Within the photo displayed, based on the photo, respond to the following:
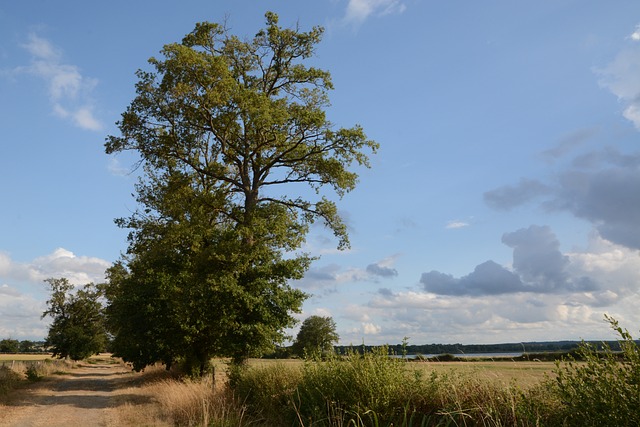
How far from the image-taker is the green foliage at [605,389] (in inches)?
225

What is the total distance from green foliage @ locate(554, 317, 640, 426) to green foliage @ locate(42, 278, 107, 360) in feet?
252

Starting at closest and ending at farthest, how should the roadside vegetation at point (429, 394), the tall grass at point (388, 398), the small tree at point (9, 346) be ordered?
the roadside vegetation at point (429, 394) → the tall grass at point (388, 398) → the small tree at point (9, 346)

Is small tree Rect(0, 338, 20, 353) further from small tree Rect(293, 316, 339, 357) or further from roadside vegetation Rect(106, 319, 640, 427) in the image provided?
roadside vegetation Rect(106, 319, 640, 427)

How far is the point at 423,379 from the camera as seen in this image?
9602 millimetres

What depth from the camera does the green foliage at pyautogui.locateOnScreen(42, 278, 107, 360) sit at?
70188 millimetres

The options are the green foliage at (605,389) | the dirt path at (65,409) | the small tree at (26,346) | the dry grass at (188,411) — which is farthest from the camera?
the small tree at (26,346)

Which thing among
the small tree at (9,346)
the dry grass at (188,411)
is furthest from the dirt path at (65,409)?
the small tree at (9,346)

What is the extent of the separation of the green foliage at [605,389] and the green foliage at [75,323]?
252 ft

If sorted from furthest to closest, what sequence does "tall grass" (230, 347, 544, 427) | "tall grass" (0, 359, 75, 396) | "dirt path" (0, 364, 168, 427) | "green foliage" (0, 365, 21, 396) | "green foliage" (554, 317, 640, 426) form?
1. "tall grass" (0, 359, 75, 396)
2. "green foliage" (0, 365, 21, 396)
3. "dirt path" (0, 364, 168, 427)
4. "tall grass" (230, 347, 544, 427)
5. "green foliage" (554, 317, 640, 426)

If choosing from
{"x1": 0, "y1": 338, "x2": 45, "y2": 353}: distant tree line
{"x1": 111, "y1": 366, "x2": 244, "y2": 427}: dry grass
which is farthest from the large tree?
{"x1": 0, "y1": 338, "x2": 45, "y2": 353}: distant tree line

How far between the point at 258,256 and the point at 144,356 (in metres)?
12.7

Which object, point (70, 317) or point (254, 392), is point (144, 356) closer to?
point (254, 392)

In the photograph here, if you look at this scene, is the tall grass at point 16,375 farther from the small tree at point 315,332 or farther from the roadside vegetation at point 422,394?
the small tree at point 315,332

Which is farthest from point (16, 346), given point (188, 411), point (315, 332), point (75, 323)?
point (188, 411)
